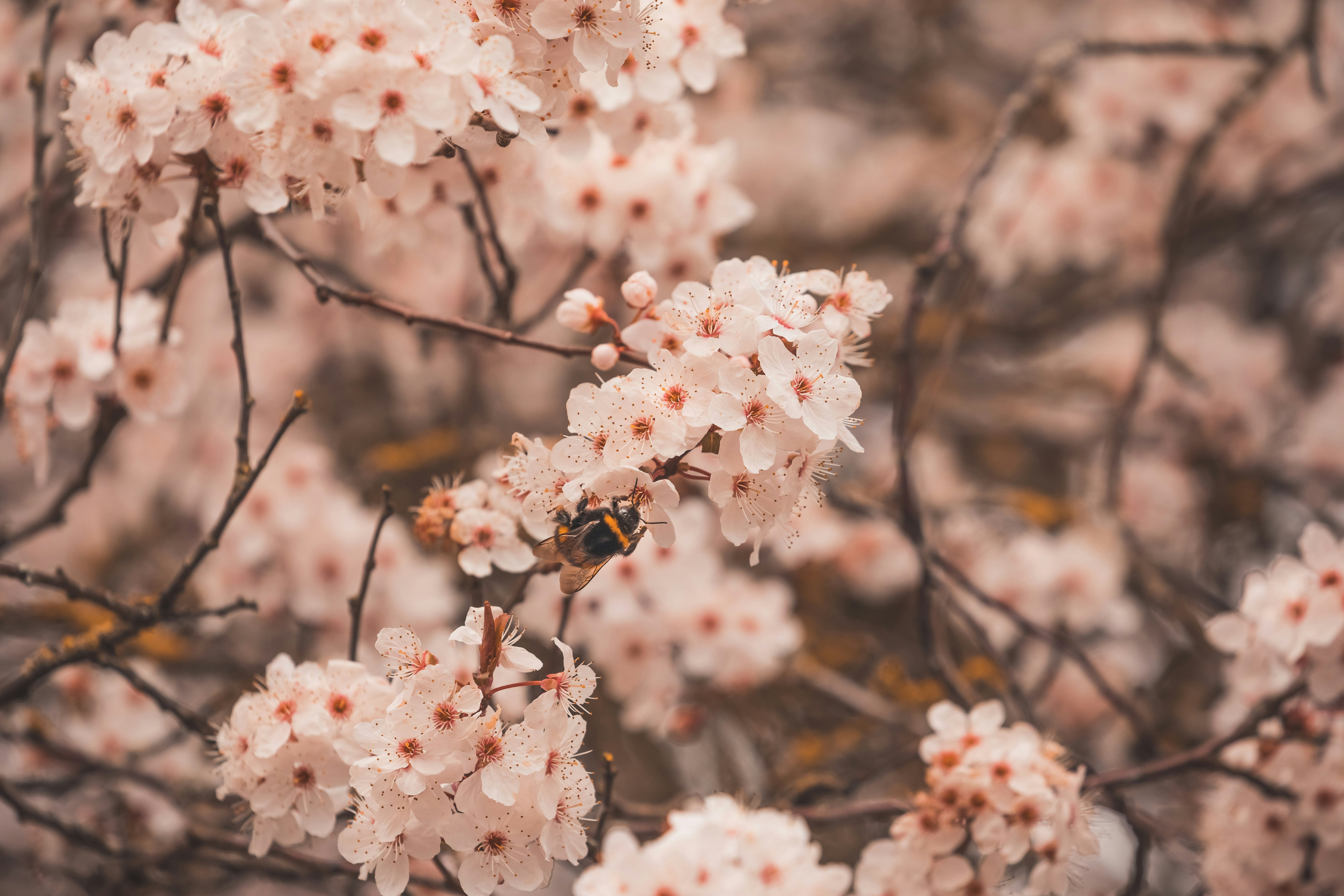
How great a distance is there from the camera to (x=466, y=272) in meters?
3.77

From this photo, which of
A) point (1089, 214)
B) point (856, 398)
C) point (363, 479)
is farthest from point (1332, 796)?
point (1089, 214)

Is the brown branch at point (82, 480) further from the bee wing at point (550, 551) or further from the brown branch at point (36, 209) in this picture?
the bee wing at point (550, 551)

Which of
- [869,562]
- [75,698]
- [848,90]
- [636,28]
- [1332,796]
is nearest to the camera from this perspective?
[636,28]

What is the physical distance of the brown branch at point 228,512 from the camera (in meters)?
1.33

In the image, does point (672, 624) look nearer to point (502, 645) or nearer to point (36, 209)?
point (502, 645)

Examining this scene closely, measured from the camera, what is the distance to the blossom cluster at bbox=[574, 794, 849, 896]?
132cm

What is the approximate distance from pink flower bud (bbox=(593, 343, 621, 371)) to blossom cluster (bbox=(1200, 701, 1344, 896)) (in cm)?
137

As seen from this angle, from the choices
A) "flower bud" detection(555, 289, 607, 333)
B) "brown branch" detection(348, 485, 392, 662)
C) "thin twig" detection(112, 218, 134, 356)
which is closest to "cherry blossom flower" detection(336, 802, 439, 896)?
"brown branch" detection(348, 485, 392, 662)

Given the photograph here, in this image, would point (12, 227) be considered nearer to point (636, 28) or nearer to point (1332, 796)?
point (636, 28)

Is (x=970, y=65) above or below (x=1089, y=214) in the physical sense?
above

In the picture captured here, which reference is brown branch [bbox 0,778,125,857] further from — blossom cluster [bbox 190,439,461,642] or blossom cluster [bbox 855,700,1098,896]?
blossom cluster [bbox 855,700,1098,896]

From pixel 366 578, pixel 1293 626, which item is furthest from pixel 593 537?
pixel 1293 626

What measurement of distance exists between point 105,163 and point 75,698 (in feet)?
6.52

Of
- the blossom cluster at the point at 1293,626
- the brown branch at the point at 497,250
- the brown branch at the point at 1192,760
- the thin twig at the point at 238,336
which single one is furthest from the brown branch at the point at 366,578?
the blossom cluster at the point at 1293,626
